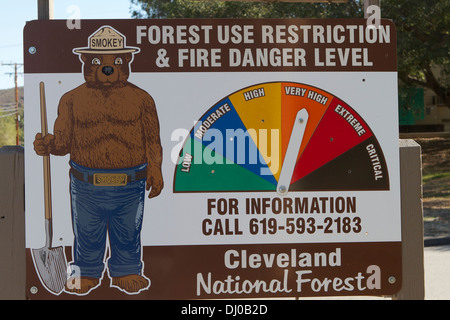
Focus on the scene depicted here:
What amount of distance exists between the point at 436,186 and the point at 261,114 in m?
15.6

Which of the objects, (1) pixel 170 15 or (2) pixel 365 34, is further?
(1) pixel 170 15

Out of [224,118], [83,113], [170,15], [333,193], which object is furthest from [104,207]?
[170,15]

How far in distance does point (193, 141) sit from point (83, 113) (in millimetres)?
475

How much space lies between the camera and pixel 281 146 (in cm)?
248

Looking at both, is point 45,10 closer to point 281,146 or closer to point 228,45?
point 228,45

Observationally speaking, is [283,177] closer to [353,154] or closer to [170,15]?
[353,154]

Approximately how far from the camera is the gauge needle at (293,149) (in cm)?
247

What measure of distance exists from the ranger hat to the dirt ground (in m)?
8.30

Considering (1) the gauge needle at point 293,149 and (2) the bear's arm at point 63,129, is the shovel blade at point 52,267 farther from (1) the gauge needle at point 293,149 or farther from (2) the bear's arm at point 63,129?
(1) the gauge needle at point 293,149

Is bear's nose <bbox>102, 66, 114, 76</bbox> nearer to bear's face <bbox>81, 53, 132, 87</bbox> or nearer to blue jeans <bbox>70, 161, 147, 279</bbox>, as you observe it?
bear's face <bbox>81, 53, 132, 87</bbox>

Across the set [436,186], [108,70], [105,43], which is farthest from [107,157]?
[436,186]

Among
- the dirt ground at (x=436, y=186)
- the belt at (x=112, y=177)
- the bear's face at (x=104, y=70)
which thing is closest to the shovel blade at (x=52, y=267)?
the belt at (x=112, y=177)

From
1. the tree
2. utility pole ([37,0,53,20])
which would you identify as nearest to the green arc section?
utility pole ([37,0,53,20])

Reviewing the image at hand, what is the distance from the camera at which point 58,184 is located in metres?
2.41
